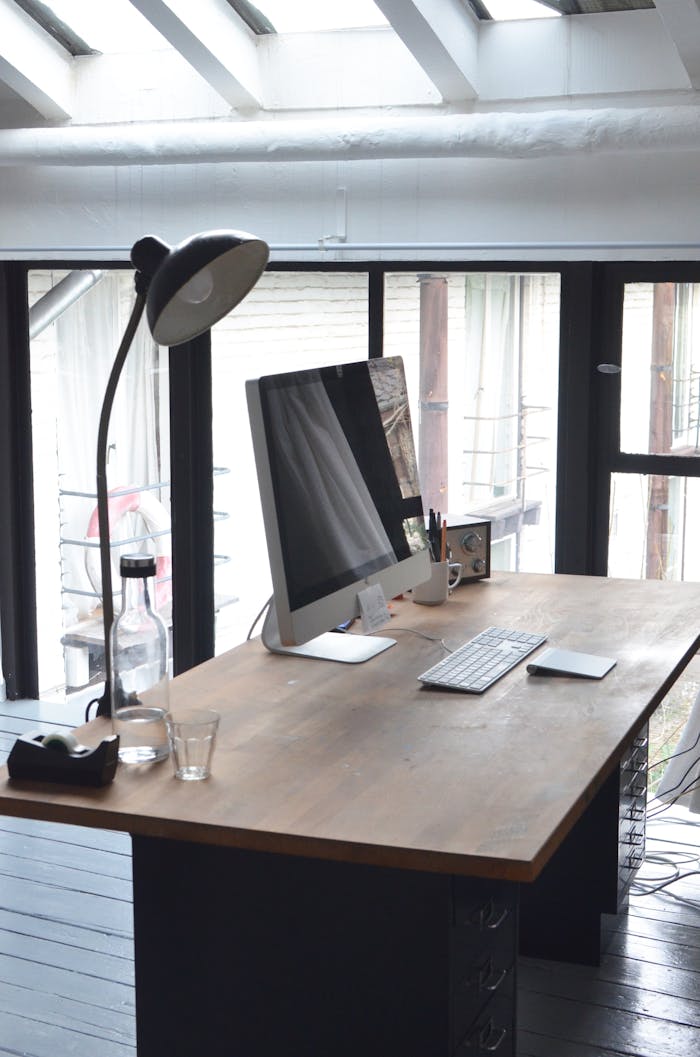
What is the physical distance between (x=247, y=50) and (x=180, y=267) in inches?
104

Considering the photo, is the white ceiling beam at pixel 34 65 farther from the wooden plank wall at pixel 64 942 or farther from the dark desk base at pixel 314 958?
the dark desk base at pixel 314 958

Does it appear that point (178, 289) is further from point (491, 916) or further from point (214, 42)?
point (214, 42)

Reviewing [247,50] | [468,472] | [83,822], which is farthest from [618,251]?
[83,822]

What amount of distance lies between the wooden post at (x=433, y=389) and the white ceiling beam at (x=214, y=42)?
2.86 feet

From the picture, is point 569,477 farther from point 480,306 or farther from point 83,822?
point 83,822

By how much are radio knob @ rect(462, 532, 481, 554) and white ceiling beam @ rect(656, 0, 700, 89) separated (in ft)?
4.80

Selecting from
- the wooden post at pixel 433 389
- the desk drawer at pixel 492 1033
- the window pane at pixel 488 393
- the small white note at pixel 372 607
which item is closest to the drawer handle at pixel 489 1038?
the desk drawer at pixel 492 1033

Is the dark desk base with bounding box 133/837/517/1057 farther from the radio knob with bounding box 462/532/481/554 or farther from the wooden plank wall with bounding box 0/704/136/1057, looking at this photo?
the radio knob with bounding box 462/532/481/554

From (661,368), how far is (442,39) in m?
1.19

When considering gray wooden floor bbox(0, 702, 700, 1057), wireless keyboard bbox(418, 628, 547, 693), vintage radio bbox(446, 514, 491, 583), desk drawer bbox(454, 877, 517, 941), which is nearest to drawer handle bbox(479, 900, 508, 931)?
desk drawer bbox(454, 877, 517, 941)

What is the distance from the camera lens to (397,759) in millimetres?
1998

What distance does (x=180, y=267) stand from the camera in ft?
6.34

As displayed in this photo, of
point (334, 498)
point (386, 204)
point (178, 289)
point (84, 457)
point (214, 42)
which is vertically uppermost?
point (214, 42)

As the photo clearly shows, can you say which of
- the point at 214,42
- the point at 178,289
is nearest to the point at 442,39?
the point at 214,42
